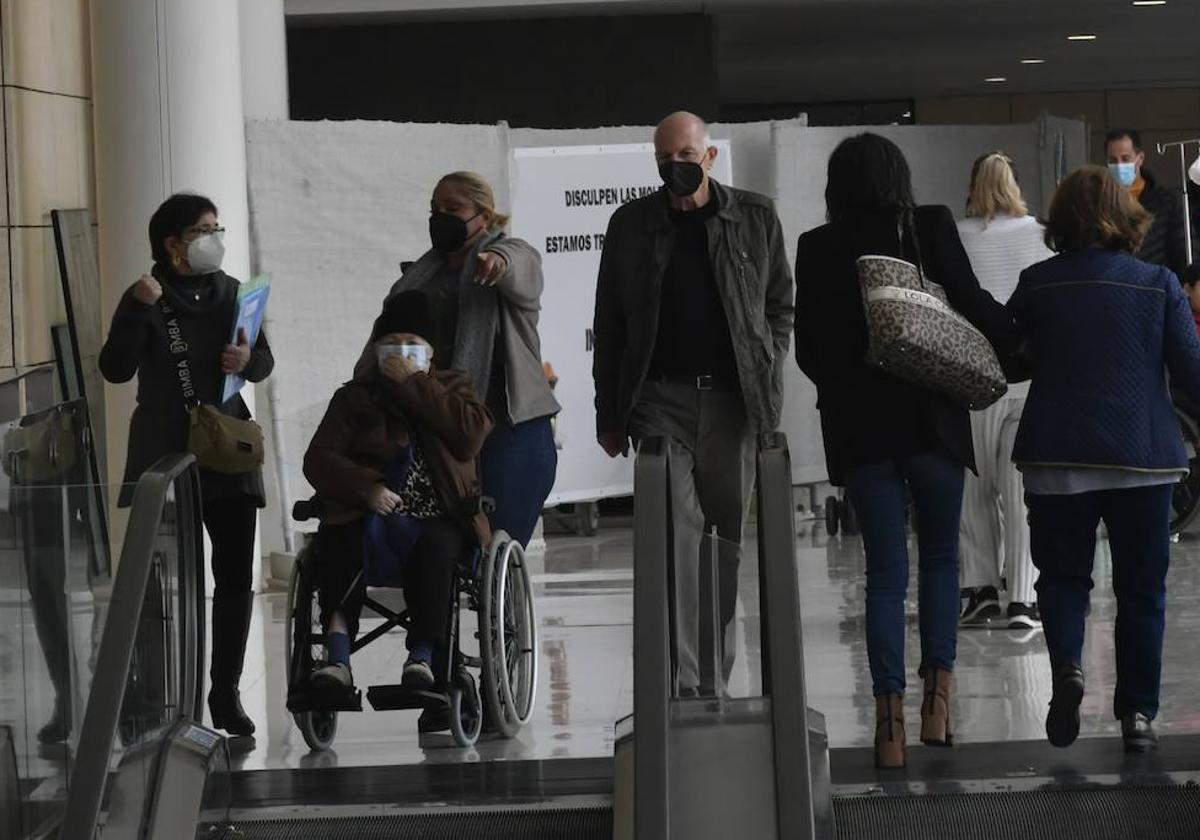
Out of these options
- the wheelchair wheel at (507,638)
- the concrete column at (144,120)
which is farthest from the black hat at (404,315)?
the concrete column at (144,120)

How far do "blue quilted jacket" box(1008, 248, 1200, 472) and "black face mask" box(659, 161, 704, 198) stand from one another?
100cm

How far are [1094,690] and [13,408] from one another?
3.41m

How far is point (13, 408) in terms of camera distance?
626 cm

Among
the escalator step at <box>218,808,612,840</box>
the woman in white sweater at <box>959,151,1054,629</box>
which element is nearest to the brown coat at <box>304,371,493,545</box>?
the escalator step at <box>218,808,612,840</box>

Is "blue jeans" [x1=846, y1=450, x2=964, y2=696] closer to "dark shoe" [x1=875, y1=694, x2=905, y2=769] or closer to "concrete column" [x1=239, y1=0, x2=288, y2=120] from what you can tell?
"dark shoe" [x1=875, y1=694, x2=905, y2=769]

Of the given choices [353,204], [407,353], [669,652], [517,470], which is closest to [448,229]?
[407,353]

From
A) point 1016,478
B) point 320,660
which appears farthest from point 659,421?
point 1016,478

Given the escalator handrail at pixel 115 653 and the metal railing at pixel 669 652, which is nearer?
the metal railing at pixel 669 652

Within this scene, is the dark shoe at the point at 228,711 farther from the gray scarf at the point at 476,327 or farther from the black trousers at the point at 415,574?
the gray scarf at the point at 476,327

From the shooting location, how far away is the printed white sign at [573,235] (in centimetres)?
1089

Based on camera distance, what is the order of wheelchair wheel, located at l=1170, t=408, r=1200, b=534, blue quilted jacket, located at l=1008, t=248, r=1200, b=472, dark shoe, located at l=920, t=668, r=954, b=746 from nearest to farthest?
blue quilted jacket, located at l=1008, t=248, r=1200, b=472, dark shoe, located at l=920, t=668, r=954, b=746, wheelchair wheel, located at l=1170, t=408, r=1200, b=534

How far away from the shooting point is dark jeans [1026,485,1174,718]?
5234mm

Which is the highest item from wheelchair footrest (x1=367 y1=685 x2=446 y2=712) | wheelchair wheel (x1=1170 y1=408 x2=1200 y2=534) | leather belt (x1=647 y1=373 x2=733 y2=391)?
leather belt (x1=647 y1=373 x2=733 y2=391)

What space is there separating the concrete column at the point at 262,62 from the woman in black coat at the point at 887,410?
253 inches
